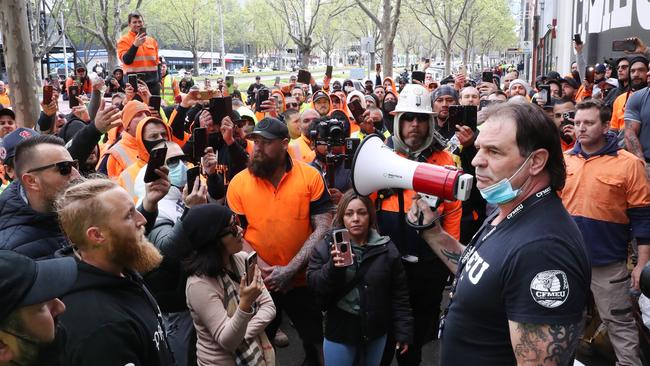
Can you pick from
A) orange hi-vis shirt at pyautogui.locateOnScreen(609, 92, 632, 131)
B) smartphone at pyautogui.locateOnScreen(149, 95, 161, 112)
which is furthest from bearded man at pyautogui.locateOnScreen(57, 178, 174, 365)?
orange hi-vis shirt at pyautogui.locateOnScreen(609, 92, 632, 131)

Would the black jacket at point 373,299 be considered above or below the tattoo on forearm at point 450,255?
below

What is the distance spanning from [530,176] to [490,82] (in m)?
8.72

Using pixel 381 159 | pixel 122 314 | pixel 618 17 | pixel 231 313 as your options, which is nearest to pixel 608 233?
pixel 381 159

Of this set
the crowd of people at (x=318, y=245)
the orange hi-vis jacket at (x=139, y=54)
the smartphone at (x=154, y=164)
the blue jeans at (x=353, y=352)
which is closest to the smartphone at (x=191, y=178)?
the crowd of people at (x=318, y=245)

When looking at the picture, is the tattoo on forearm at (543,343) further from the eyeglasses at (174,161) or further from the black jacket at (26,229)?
the eyeglasses at (174,161)

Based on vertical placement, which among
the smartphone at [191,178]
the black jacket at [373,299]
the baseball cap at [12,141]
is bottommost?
the black jacket at [373,299]

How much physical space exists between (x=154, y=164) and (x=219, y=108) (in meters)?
1.44

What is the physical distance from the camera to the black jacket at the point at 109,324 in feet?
6.80

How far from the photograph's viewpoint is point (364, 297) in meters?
3.71

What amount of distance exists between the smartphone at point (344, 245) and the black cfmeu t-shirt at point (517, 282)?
107 cm

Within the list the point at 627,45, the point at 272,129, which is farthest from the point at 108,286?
the point at 627,45

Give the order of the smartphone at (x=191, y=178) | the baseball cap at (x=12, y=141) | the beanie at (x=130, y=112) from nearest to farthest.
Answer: the smartphone at (x=191, y=178), the baseball cap at (x=12, y=141), the beanie at (x=130, y=112)

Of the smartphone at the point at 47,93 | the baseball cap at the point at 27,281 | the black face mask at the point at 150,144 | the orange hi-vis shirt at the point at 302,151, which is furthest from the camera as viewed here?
the orange hi-vis shirt at the point at 302,151

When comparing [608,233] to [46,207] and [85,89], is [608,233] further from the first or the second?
[85,89]
